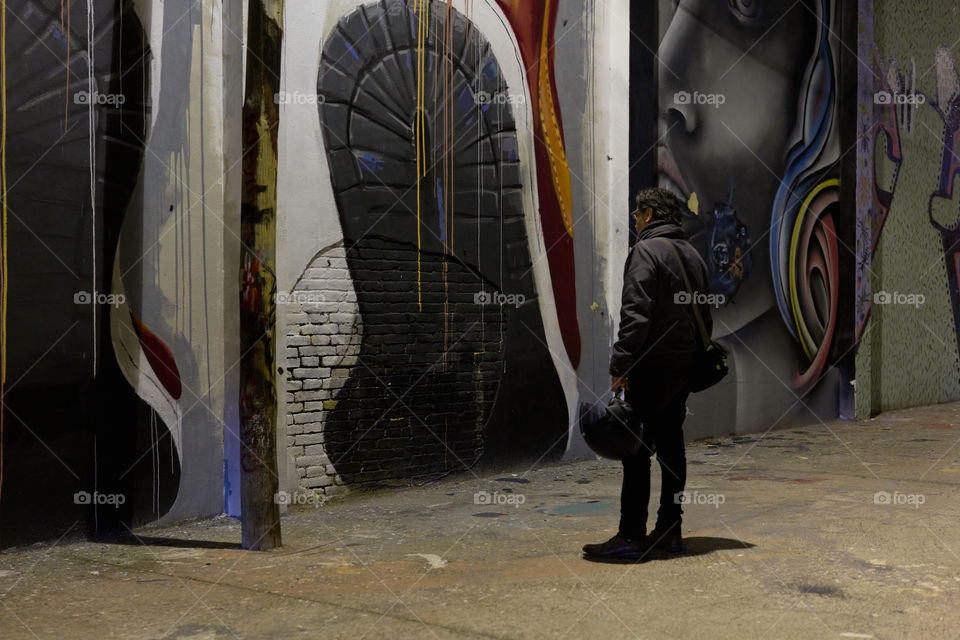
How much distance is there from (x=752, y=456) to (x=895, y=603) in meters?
4.65

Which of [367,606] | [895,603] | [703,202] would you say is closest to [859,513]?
[895,603]

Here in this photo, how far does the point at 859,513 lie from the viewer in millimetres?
6020

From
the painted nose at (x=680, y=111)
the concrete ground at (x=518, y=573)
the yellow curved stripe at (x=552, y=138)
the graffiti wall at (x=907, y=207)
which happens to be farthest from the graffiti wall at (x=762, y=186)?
the concrete ground at (x=518, y=573)

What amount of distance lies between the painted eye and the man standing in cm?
577

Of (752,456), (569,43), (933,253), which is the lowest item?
(752,456)

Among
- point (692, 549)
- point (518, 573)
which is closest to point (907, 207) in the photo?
point (692, 549)

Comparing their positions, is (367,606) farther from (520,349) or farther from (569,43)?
(569,43)

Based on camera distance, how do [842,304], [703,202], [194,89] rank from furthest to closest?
[842,304] < [703,202] < [194,89]

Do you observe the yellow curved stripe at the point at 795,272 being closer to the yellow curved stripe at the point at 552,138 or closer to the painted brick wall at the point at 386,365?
the yellow curved stripe at the point at 552,138

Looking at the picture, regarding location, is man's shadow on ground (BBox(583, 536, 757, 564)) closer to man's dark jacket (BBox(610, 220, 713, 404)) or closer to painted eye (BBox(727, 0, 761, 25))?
man's dark jacket (BBox(610, 220, 713, 404))

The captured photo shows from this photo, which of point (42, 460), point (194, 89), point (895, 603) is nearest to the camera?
point (895, 603)

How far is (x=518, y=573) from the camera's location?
4734 mm

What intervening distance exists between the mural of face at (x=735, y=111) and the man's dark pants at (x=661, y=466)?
4483mm

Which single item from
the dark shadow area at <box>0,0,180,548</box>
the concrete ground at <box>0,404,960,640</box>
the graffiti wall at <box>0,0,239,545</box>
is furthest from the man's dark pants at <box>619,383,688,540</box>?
the dark shadow area at <box>0,0,180,548</box>
